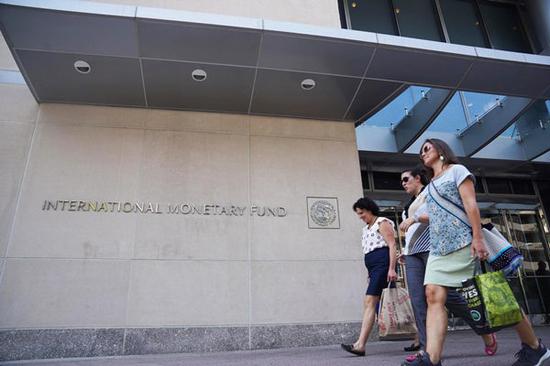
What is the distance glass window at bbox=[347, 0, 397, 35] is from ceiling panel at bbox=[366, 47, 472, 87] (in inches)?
116

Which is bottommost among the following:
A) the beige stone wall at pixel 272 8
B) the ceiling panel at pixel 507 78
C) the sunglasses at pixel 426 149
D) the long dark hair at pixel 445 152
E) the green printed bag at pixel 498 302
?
the green printed bag at pixel 498 302

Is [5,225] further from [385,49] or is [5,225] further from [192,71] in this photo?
[385,49]

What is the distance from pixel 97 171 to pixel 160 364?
10.7 feet

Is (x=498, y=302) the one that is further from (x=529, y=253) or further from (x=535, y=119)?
(x=529, y=253)

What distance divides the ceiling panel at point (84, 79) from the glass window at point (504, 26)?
844cm

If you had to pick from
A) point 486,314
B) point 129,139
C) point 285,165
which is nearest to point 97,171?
point 129,139

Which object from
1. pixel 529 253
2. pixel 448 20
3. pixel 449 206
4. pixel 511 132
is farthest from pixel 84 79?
pixel 529 253

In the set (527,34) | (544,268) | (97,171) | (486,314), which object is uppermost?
(527,34)

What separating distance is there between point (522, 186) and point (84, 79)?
435 inches

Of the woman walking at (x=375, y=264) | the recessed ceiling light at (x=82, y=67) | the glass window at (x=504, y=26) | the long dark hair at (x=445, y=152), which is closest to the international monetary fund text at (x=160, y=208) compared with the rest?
the recessed ceiling light at (x=82, y=67)

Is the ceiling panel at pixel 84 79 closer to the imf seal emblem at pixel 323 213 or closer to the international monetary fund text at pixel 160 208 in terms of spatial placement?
the international monetary fund text at pixel 160 208

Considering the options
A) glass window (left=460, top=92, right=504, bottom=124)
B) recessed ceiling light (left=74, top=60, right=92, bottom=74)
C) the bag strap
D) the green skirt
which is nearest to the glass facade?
glass window (left=460, top=92, right=504, bottom=124)

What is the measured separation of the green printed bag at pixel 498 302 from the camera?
235 centimetres

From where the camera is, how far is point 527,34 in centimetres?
997
